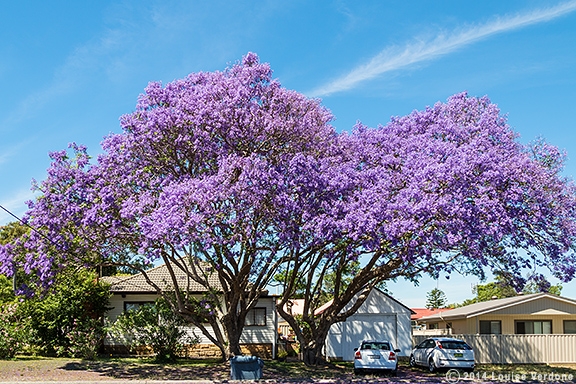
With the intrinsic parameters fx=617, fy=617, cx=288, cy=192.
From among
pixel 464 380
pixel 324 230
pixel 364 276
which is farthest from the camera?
pixel 364 276

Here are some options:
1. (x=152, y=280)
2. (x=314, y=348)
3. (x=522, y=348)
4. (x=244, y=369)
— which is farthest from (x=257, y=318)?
(x=522, y=348)

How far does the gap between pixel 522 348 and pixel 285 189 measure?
61.8 feet

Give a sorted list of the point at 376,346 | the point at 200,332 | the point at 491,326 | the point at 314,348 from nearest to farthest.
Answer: the point at 376,346 → the point at 314,348 → the point at 200,332 → the point at 491,326

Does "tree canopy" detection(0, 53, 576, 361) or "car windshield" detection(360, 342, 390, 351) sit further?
"car windshield" detection(360, 342, 390, 351)

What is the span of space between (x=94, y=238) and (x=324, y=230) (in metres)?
8.80

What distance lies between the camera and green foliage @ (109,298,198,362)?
90.5ft

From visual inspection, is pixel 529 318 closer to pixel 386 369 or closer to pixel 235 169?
pixel 386 369

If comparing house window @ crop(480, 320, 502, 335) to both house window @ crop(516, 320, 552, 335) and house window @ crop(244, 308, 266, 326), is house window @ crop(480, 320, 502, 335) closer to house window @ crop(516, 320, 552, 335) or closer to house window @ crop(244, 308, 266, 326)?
house window @ crop(516, 320, 552, 335)

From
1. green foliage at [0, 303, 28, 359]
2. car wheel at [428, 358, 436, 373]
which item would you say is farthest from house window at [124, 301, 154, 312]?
car wheel at [428, 358, 436, 373]

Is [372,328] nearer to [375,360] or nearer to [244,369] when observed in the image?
[375,360]

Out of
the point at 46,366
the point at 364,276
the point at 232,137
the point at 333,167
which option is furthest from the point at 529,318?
the point at 46,366

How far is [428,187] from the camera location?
2017cm

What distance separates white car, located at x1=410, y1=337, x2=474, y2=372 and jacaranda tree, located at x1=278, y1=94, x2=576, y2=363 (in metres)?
4.39

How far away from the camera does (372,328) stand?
34562mm
